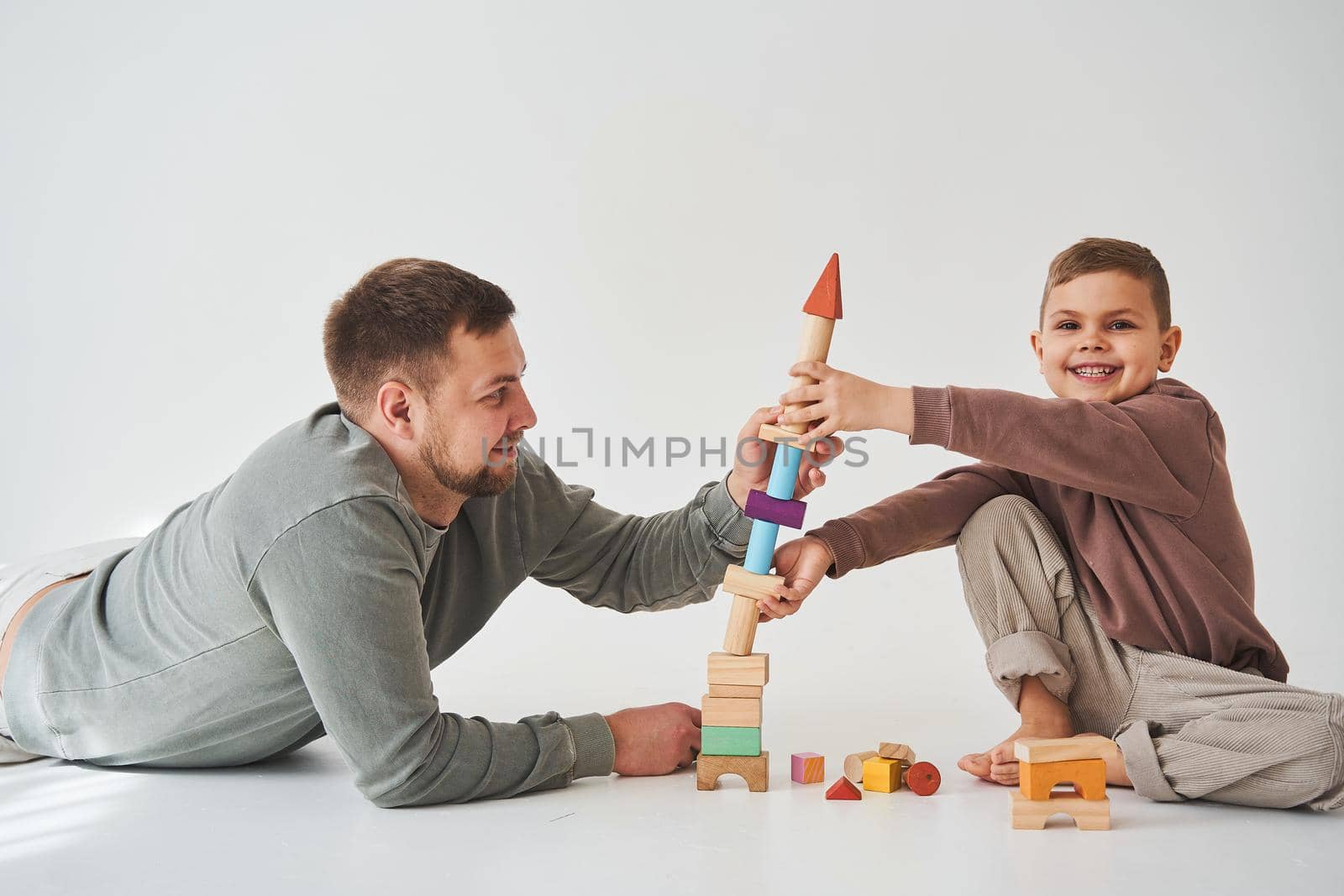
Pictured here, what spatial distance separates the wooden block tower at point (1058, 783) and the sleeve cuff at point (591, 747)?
597 millimetres

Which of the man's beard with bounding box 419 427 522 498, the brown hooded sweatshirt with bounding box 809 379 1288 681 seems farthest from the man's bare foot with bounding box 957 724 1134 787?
the man's beard with bounding box 419 427 522 498

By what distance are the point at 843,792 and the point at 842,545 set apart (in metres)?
0.41

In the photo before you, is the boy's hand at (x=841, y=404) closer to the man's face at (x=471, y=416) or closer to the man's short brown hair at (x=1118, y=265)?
the man's face at (x=471, y=416)

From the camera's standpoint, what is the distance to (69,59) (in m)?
4.13

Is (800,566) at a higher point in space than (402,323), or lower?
lower

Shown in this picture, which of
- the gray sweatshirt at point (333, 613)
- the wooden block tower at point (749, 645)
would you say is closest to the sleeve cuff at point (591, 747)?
the gray sweatshirt at point (333, 613)

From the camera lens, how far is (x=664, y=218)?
3795 millimetres

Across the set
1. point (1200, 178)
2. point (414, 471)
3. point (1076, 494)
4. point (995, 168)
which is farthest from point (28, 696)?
point (1200, 178)

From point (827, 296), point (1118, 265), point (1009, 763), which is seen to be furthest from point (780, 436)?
point (1118, 265)

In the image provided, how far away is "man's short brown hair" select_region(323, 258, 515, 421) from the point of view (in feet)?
5.73

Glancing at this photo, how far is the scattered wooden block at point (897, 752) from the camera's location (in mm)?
1755

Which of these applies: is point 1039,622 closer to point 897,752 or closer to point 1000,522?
point 1000,522

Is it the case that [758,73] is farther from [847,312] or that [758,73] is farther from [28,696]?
[28,696]

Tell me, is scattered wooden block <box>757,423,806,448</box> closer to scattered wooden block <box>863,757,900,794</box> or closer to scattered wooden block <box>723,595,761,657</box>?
scattered wooden block <box>723,595,761,657</box>
